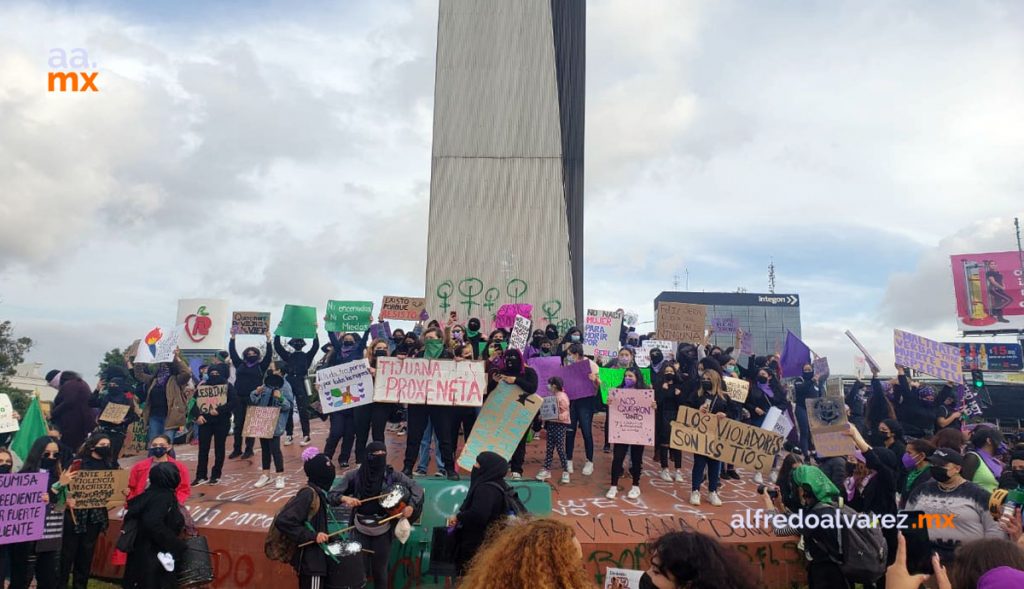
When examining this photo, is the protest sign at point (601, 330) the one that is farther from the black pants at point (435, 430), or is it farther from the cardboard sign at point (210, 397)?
the cardboard sign at point (210, 397)

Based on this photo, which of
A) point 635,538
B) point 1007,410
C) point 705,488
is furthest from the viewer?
point 1007,410

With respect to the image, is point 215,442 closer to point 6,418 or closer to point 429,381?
point 6,418

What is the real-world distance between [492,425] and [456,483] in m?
1.73

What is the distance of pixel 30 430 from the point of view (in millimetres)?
9359

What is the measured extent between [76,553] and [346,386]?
12.6 feet

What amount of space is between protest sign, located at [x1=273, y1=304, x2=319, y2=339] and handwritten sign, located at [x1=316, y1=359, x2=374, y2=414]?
1923 mm

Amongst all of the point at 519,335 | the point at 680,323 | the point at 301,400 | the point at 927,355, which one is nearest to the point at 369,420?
the point at 301,400

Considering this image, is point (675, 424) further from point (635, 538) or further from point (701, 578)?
point (701, 578)

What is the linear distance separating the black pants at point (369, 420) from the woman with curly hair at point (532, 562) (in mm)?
7316

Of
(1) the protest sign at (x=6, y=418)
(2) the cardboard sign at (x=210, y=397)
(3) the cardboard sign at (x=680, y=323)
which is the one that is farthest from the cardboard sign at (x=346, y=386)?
(3) the cardboard sign at (x=680, y=323)

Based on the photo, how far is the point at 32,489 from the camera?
6906 mm

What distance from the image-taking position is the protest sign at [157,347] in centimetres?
1199

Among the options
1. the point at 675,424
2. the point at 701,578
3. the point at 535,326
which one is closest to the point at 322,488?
the point at 701,578

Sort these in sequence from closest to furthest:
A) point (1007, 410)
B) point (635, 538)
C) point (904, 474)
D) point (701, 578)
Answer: point (701, 578), point (635, 538), point (904, 474), point (1007, 410)
